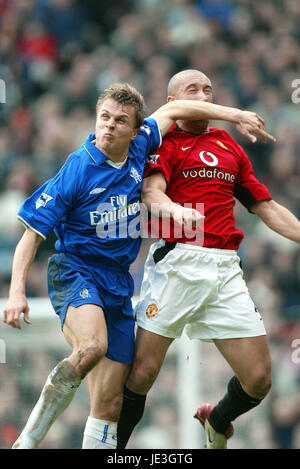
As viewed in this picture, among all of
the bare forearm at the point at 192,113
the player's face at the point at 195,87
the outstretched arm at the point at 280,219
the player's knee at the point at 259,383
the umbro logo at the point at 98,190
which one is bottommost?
the player's knee at the point at 259,383

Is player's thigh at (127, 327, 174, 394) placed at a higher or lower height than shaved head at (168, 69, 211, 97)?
lower

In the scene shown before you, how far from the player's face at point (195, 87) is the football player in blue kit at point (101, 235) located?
0.24 m

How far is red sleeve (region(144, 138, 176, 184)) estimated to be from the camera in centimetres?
447

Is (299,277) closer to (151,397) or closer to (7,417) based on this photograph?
(151,397)

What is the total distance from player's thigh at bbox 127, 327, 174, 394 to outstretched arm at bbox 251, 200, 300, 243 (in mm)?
1069

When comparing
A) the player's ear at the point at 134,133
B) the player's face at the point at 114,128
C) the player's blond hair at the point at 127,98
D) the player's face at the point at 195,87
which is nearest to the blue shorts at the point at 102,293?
the player's face at the point at 114,128

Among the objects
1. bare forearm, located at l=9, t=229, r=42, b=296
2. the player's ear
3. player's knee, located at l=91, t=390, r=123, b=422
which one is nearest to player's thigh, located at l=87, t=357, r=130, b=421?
player's knee, located at l=91, t=390, r=123, b=422

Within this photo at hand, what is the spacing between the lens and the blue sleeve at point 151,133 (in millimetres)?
4546

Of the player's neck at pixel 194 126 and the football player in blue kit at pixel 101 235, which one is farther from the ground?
the player's neck at pixel 194 126

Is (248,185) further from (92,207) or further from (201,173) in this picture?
(92,207)

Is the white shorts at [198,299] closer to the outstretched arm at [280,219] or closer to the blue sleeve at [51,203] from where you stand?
the outstretched arm at [280,219]

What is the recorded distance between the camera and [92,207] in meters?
4.29

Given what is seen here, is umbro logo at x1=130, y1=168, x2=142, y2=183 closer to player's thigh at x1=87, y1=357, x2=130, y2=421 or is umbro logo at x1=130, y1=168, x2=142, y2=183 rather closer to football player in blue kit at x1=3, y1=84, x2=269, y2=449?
football player in blue kit at x1=3, y1=84, x2=269, y2=449
